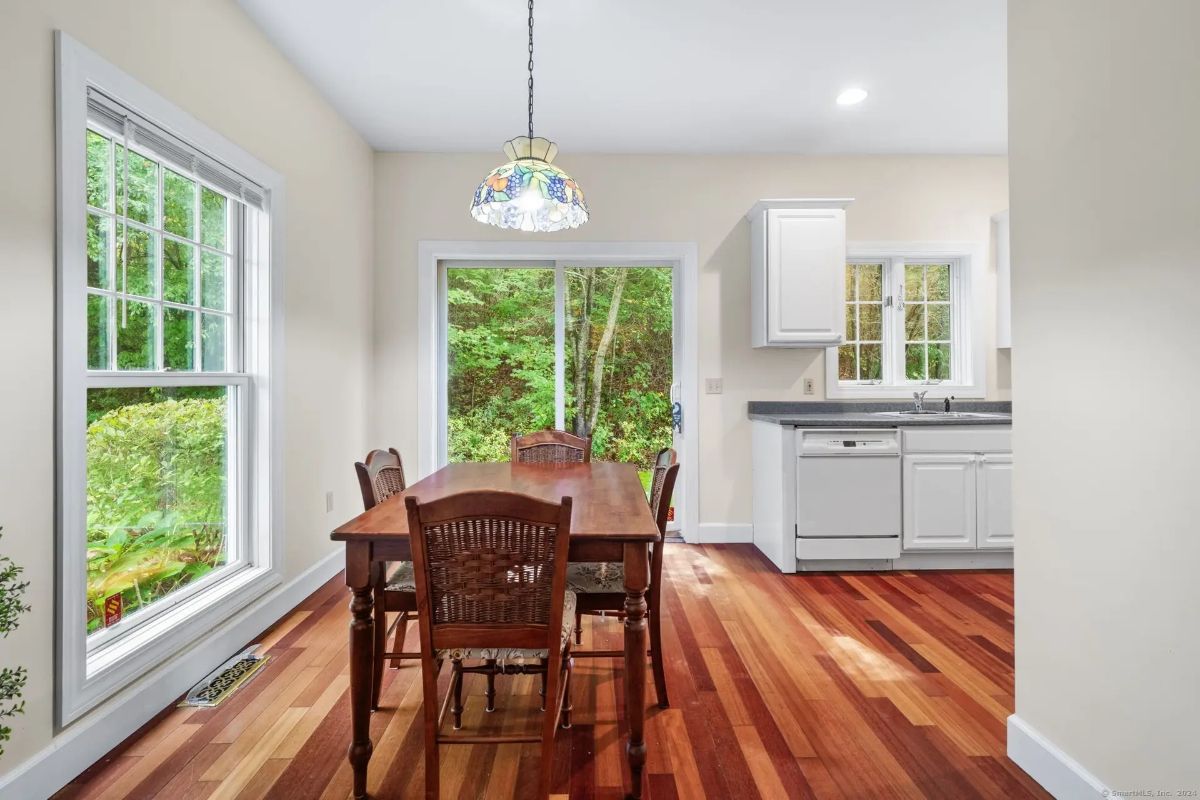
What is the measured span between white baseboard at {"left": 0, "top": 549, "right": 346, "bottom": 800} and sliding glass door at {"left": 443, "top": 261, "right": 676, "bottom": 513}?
72.7 inches

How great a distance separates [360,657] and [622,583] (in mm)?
790

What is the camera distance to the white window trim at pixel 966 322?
4020 millimetres

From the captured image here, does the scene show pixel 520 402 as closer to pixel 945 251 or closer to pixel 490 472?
pixel 490 472

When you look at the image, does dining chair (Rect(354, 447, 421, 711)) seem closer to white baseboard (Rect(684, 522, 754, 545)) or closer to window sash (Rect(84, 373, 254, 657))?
window sash (Rect(84, 373, 254, 657))

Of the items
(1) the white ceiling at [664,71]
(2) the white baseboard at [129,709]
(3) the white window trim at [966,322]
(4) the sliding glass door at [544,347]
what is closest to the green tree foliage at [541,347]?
(4) the sliding glass door at [544,347]

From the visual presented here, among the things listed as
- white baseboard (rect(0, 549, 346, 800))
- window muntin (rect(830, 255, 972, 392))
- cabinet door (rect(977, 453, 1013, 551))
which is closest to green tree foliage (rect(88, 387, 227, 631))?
white baseboard (rect(0, 549, 346, 800))

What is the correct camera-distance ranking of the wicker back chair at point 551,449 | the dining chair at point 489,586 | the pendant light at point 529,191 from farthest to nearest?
the wicker back chair at point 551,449 → the pendant light at point 529,191 → the dining chair at point 489,586

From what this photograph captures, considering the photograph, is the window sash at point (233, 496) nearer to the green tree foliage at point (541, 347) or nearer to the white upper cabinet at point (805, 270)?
the green tree foliage at point (541, 347)

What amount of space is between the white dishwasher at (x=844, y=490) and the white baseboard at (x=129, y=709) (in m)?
2.84

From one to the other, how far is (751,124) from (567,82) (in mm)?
1225

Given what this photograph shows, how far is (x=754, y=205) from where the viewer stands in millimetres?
3908

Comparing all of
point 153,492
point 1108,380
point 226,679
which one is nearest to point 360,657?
point 226,679

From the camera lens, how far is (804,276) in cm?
371

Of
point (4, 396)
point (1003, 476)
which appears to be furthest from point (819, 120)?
point (4, 396)
